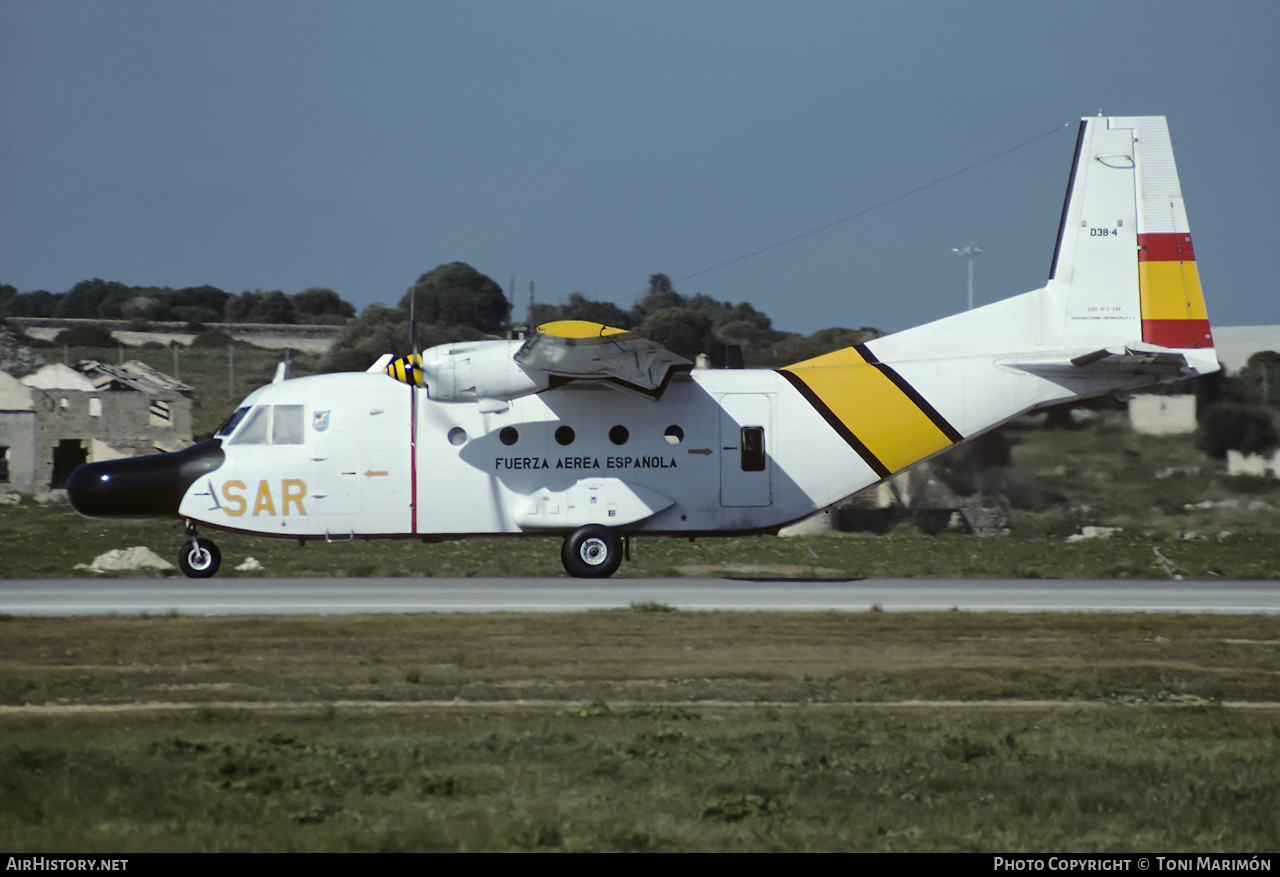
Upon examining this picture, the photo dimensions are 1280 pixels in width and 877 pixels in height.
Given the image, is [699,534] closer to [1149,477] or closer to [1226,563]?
[1226,563]

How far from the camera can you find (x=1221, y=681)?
9.80 metres

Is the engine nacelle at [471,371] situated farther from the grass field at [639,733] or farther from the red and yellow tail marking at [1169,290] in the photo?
the red and yellow tail marking at [1169,290]

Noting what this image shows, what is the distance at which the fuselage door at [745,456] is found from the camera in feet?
53.8

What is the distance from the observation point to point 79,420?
3772 cm

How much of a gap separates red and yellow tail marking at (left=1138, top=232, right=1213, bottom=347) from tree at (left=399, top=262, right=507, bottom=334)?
36849 mm

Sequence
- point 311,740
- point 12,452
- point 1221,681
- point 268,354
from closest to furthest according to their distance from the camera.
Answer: point 311,740, point 1221,681, point 12,452, point 268,354

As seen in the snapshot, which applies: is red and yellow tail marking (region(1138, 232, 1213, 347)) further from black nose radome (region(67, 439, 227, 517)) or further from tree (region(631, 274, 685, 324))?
tree (region(631, 274, 685, 324))

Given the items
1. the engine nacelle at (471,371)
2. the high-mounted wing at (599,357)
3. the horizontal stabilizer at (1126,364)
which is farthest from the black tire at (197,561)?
the horizontal stabilizer at (1126,364)

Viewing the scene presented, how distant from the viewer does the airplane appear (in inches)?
630

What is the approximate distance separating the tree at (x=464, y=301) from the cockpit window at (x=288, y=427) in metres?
35.0

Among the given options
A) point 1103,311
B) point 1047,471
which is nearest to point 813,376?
point 1103,311

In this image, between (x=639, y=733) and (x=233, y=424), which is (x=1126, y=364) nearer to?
(x=639, y=733)

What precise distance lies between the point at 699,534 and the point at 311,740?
960 centimetres

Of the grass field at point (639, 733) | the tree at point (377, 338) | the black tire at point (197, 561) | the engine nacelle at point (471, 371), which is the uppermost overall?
the tree at point (377, 338)
